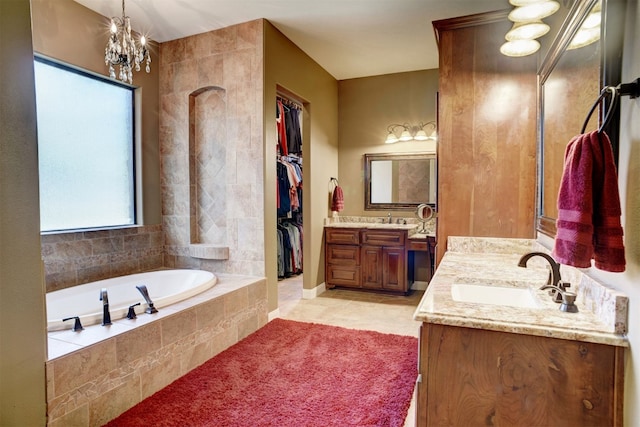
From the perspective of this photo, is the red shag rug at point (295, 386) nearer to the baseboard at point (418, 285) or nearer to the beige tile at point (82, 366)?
the beige tile at point (82, 366)

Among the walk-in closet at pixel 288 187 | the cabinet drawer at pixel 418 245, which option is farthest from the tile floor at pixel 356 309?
the walk-in closet at pixel 288 187

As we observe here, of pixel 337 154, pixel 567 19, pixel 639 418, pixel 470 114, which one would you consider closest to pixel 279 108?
pixel 337 154

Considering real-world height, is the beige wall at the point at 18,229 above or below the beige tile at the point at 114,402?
above

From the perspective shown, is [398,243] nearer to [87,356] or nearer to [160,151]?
[160,151]

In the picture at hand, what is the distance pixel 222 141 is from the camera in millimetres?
3473

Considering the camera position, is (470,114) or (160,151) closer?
(470,114)

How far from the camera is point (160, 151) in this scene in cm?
366

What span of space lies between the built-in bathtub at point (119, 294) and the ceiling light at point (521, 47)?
2587 mm

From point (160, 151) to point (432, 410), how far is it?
3444 mm

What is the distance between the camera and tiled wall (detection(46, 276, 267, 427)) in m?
1.64

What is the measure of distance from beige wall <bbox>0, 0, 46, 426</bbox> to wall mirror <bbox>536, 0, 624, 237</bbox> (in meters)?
1.96

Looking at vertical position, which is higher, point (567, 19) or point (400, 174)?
point (567, 19)

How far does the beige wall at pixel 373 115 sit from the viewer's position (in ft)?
14.4

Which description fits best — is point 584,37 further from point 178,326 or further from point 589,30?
point 178,326
